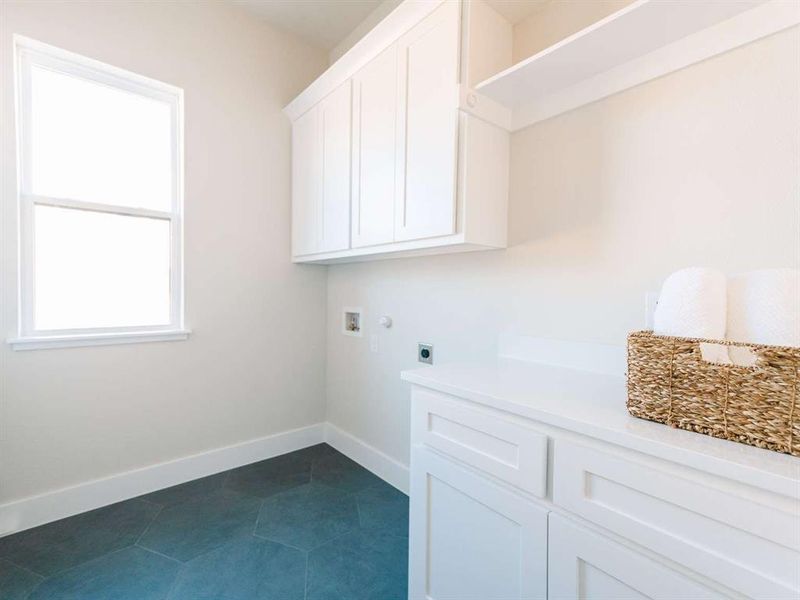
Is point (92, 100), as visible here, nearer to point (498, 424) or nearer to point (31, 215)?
point (31, 215)

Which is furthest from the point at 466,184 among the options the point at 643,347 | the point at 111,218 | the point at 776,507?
the point at 111,218

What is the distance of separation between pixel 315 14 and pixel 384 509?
3.07m

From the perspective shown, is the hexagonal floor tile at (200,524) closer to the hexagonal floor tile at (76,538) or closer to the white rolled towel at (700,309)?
the hexagonal floor tile at (76,538)

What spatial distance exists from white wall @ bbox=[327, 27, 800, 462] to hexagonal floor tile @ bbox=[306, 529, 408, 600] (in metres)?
0.94

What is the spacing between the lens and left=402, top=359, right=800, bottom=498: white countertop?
2.09 feet

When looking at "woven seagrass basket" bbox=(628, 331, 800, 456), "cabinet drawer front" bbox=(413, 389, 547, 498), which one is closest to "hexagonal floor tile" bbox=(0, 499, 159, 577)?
"cabinet drawer front" bbox=(413, 389, 547, 498)

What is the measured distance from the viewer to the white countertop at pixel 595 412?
0.64 m

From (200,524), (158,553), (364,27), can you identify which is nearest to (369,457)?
(200,524)

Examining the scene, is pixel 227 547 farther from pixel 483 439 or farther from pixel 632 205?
pixel 632 205

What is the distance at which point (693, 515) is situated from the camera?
693mm

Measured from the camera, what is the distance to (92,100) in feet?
6.69

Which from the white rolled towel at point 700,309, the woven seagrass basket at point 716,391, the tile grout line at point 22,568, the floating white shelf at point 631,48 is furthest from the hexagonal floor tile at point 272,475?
the floating white shelf at point 631,48

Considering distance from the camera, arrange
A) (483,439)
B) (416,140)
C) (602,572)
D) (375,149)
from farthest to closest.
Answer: (375,149)
(416,140)
(483,439)
(602,572)

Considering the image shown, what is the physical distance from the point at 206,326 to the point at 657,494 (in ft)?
7.86
